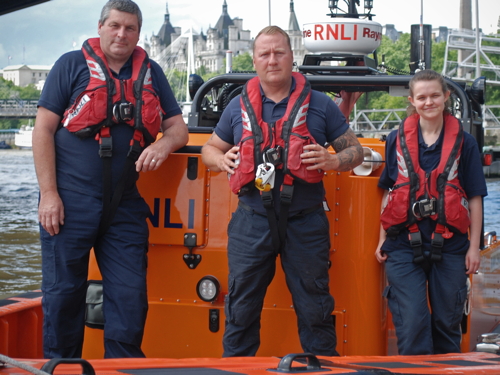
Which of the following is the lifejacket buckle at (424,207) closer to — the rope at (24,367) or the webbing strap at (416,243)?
the webbing strap at (416,243)

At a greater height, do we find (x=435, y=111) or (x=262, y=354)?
Result: (x=435, y=111)

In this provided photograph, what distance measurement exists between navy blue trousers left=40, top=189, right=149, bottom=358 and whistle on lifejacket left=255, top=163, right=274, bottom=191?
698mm

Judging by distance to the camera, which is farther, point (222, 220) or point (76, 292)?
point (222, 220)

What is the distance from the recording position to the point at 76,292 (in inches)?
127

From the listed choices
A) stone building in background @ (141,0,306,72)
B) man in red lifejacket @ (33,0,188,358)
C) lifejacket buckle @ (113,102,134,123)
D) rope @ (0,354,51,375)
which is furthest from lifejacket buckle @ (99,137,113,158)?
stone building in background @ (141,0,306,72)

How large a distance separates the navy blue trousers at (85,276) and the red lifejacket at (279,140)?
2.03 ft

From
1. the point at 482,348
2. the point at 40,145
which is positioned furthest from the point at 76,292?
the point at 482,348

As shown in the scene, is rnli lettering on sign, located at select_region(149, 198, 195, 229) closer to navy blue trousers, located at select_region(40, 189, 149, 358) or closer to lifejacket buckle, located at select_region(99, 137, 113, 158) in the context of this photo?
navy blue trousers, located at select_region(40, 189, 149, 358)

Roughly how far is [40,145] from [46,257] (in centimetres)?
53

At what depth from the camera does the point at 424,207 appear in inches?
Answer: 123

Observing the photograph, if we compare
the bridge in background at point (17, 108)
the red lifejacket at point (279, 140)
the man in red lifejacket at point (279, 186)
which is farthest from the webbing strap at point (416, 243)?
the bridge in background at point (17, 108)

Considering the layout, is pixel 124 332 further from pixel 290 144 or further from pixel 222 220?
pixel 290 144

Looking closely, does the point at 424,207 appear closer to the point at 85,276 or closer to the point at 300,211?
the point at 300,211

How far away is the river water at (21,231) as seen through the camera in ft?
29.3
